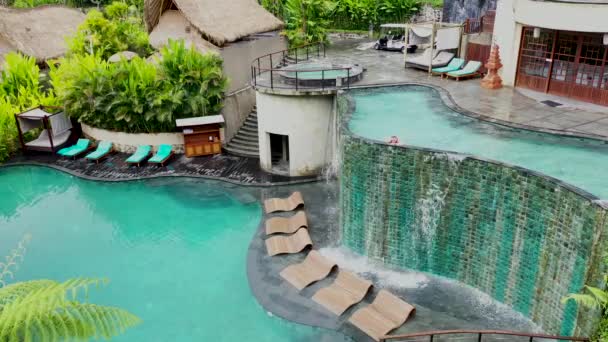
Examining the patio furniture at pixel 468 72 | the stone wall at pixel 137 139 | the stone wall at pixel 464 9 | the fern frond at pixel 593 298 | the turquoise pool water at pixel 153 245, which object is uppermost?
the stone wall at pixel 464 9

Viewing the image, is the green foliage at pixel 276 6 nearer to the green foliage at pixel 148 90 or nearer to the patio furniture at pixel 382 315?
the green foliage at pixel 148 90

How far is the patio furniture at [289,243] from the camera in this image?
14.0m

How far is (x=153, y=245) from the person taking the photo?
14875 mm

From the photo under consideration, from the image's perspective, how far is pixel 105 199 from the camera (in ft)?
59.0

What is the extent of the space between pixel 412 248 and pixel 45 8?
27896 millimetres

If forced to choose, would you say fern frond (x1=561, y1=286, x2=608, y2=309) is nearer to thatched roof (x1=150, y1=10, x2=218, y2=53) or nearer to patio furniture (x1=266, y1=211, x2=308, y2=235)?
patio furniture (x1=266, y1=211, x2=308, y2=235)

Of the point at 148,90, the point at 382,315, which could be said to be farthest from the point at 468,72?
the point at 148,90

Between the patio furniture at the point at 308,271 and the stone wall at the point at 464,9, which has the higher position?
the stone wall at the point at 464,9

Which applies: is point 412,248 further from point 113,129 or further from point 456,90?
point 113,129

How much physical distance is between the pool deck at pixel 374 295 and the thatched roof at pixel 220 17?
37.3 feet

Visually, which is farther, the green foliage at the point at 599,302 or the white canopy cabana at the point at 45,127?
the white canopy cabana at the point at 45,127

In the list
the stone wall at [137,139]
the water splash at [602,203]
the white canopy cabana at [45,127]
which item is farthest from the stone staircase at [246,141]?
the water splash at [602,203]

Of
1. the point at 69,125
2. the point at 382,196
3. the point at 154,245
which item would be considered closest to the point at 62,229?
the point at 154,245

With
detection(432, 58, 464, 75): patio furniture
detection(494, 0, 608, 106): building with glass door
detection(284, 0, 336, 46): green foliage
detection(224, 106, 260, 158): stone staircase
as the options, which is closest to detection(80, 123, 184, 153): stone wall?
detection(224, 106, 260, 158): stone staircase
